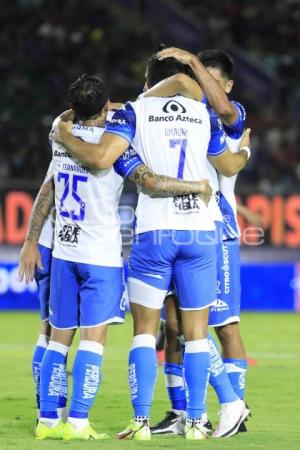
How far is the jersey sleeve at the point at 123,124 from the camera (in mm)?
6238

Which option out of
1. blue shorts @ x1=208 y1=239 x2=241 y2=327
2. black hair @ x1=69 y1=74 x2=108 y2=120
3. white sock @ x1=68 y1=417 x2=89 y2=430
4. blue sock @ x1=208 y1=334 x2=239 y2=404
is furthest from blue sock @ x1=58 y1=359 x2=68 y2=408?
black hair @ x1=69 y1=74 x2=108 y2=120

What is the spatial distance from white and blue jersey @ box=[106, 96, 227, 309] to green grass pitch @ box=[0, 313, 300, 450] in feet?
2.81

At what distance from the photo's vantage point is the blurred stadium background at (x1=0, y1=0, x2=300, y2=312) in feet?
52.0

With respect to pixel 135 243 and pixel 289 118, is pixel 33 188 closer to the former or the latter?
pixel 289 118

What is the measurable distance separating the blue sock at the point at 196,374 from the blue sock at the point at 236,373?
792 mm

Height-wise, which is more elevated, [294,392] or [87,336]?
[87,336]

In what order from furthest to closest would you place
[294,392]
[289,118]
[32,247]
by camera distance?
[289,118]
[294,392]
[32,247]

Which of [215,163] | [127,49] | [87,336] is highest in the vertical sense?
[127,49]

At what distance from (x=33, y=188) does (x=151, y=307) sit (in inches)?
351

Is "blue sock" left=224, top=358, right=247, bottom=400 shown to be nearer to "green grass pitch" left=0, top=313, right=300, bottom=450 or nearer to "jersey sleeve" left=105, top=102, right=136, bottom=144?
"green grass pitch" left=0, top=313, right=300, bottom=450

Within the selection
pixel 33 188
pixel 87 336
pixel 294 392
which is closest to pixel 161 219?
pixel 87 336

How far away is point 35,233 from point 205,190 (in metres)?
1.09

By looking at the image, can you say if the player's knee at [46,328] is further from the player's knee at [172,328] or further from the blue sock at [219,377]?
the blue sock at [219,377]

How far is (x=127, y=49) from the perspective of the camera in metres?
20.8
